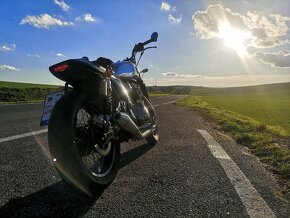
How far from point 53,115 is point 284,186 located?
101 inches

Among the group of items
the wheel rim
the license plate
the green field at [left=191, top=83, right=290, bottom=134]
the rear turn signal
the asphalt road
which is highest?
the rear turn signal

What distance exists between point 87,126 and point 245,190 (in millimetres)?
1744

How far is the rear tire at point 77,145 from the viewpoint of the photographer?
310cm

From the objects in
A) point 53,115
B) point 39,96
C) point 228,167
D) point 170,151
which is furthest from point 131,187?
point 39,96

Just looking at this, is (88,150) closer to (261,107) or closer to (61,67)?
(61,67)

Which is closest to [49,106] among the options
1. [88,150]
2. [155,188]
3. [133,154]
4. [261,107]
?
[88,150]

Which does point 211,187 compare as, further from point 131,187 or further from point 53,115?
point 53,115

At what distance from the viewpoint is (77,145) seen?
137 inches

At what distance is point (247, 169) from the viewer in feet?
14.8

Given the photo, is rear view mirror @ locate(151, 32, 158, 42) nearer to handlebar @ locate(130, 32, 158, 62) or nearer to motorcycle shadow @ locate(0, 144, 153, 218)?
handlebar @ locate(130, 32, 158, 62)

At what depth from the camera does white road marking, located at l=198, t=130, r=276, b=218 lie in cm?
298

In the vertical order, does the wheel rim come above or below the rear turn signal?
below

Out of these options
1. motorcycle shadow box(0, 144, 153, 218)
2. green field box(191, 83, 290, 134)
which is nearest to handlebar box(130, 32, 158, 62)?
motorcycle shadow box(0, 144, 153, 218)

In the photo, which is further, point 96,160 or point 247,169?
point 247,169
